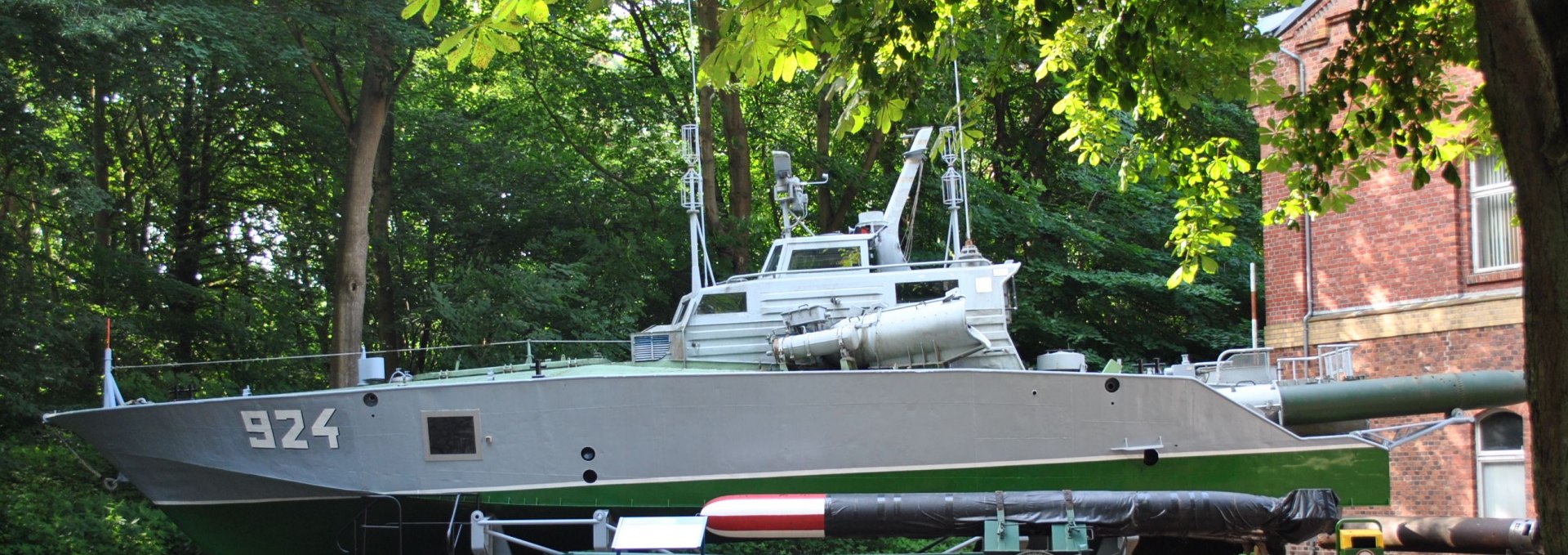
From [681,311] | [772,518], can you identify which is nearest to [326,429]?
[681,311]

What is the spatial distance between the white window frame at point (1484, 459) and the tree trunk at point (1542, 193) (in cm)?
1042

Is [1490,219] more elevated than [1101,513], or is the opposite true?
[1490,219]

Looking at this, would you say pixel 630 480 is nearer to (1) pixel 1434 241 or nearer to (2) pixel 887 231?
(2) pixel 887 231

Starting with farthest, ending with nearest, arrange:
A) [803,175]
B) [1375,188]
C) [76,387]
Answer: [803,175] → [76,387] → [1375,188]

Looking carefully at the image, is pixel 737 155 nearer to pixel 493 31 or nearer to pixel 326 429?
pixel 326 429

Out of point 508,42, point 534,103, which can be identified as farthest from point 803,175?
point 508,42

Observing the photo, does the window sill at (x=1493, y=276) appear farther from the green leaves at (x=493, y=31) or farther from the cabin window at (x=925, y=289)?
the green leaves at (x=493, y=31)

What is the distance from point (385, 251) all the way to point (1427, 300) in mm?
14776

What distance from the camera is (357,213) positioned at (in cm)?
1861

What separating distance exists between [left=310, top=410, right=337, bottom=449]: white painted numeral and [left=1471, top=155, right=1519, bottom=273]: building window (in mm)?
11318

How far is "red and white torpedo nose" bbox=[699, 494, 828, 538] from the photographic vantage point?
884 cm

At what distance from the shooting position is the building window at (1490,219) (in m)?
14.3

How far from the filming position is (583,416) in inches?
450

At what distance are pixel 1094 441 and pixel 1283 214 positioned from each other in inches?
101
